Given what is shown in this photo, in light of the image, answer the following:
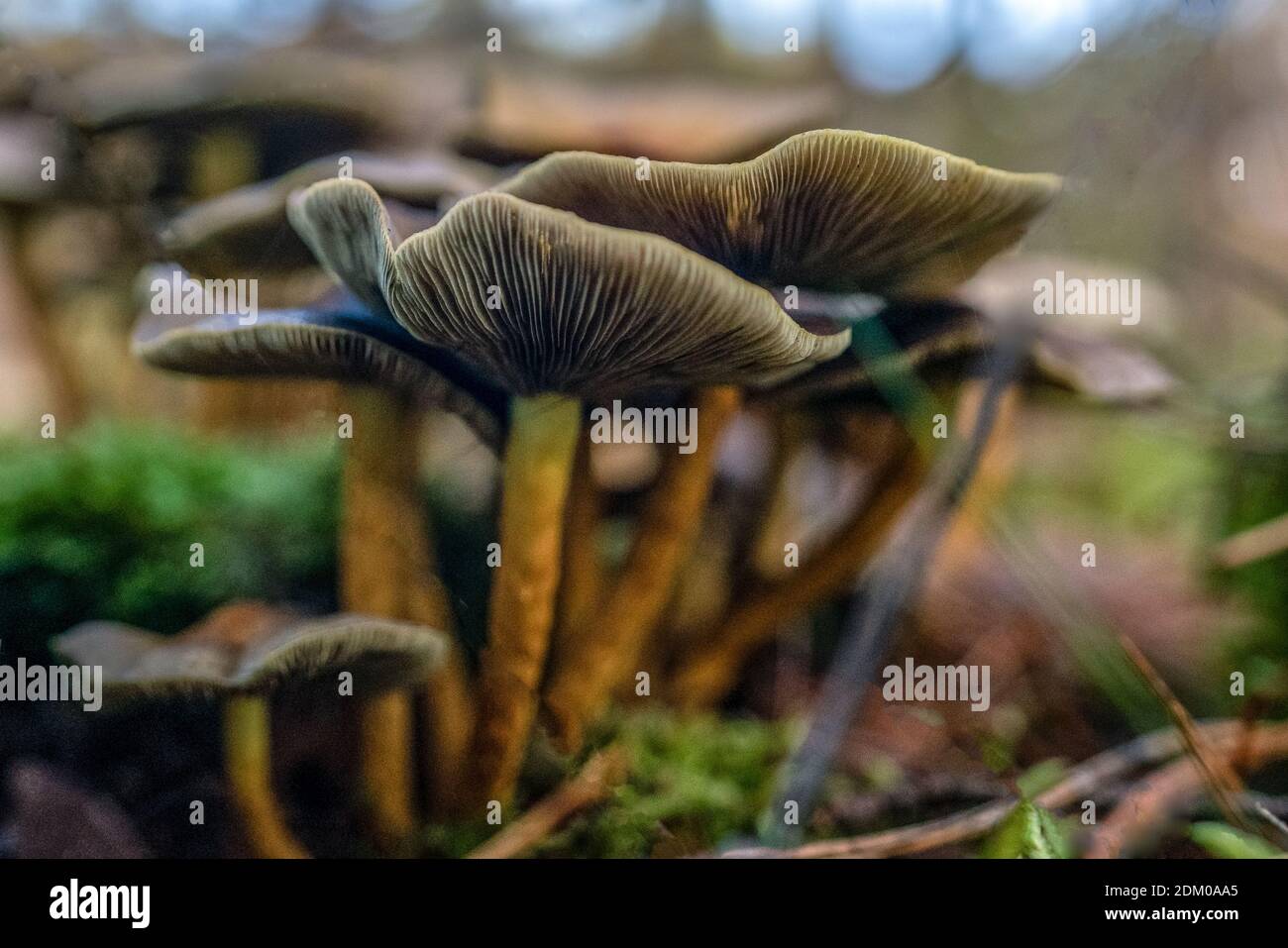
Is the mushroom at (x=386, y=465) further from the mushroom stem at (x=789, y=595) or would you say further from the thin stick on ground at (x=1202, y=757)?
the thin stick on ground at (x=1202, y=757)

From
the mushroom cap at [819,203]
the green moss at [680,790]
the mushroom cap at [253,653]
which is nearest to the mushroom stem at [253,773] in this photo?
the mushroom cap at [253,653]

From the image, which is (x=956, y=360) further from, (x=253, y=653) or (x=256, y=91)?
(x=256, y=91)

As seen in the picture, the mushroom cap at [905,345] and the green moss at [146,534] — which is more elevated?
the mushroom cap at [905,345]

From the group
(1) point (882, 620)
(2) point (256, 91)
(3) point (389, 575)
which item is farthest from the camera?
(2) point (256, 91)

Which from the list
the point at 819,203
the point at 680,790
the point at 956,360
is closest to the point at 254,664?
the point at 680,790

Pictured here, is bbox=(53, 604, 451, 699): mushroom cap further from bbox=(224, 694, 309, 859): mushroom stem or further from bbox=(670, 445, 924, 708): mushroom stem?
bbox=(670, 445, 924, 708): mushroom stem
